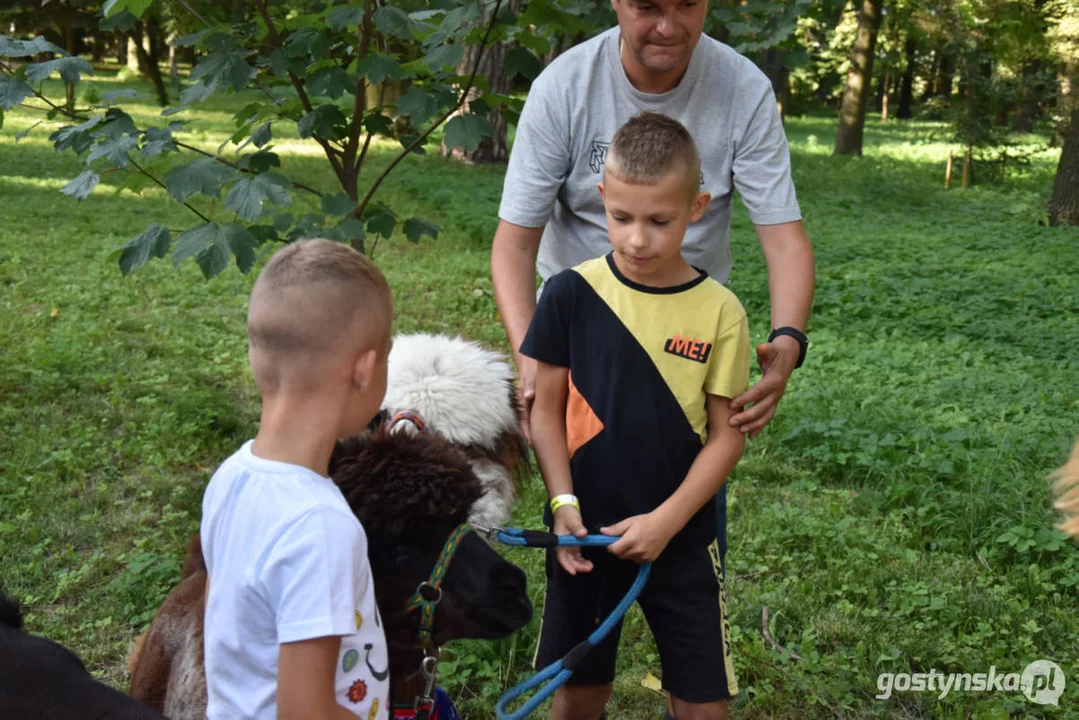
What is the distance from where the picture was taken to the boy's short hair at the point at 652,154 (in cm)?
231

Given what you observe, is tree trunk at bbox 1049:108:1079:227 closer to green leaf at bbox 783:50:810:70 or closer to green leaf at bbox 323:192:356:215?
green leaf at bbox 783:50:810:70

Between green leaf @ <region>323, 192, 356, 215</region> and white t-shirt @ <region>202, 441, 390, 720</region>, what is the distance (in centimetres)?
205

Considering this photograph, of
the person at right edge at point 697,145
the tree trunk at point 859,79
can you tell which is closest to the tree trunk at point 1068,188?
the tree trunk at point 859,79

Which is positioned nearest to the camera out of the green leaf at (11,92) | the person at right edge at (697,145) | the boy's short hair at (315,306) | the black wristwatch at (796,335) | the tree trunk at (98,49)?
the boy's short hair at (315,306)

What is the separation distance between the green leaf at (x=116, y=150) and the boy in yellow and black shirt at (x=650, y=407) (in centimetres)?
161

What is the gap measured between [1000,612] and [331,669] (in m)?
3.29

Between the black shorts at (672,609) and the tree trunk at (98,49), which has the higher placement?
the tree trunk at (98,49)

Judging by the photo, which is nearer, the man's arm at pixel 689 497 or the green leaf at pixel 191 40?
the man's arm at pixel 689 497

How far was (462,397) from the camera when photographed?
2.72 metres

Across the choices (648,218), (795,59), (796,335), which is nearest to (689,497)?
(796,335)

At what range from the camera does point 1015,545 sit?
442cm

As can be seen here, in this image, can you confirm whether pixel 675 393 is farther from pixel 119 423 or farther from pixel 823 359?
pixel 823 359

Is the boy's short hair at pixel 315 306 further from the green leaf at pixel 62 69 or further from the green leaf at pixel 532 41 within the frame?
the green leaf at pixel 532 41

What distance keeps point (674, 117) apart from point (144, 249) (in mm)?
1872
